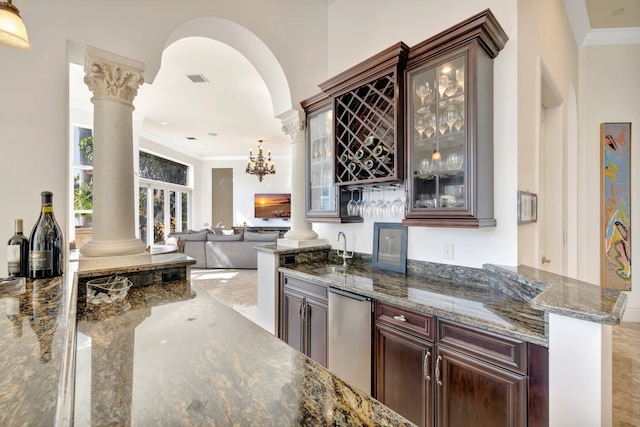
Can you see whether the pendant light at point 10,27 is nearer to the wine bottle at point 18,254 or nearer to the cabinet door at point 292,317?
the wine bottle at point 18,254

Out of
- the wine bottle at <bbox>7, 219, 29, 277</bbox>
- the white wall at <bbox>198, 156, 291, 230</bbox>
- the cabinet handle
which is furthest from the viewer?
the white wall at <bbox>198, 156, 291, 230</bbox>

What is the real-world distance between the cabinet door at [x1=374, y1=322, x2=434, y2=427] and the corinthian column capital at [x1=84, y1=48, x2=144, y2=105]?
2.33 metres

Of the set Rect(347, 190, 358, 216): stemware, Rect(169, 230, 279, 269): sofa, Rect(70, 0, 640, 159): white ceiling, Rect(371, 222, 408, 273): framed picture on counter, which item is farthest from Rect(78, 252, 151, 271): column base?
Rect(169, 230, 279, 269): sofa

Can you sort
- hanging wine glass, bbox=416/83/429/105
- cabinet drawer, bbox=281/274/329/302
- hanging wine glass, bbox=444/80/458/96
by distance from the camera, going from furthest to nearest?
1. cabinet drawer, bbox=281/274/329/302
2. hanging wine glass, bbox=416/83/429/105
3. hanging wine glass, bbox=444/80/458/96

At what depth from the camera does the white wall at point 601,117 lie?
380cm

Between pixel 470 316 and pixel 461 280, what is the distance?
74 centimetres

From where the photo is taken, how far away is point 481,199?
1884 millimetres

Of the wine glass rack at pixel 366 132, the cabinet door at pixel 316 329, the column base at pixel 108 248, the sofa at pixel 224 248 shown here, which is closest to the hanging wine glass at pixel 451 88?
the wine glass rack at pixel 366 132

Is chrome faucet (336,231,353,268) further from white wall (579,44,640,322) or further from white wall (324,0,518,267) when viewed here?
white wall (579,44,640,322)

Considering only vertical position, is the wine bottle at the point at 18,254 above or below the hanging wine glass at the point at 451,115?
below

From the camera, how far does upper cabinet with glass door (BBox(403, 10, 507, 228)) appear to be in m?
1.84

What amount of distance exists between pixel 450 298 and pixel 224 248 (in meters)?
6.00

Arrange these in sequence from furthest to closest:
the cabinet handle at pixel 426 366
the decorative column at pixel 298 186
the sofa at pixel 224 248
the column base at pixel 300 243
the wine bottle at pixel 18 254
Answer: the sofa at pixel 224 248 < the decorative column at pixel 298 186 < the column base at pixel 300 243 < the cabinet handle at pixel 426 366 < the wine bottle at pixel 18 254

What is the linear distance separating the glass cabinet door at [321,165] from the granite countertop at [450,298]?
694 millimetres
